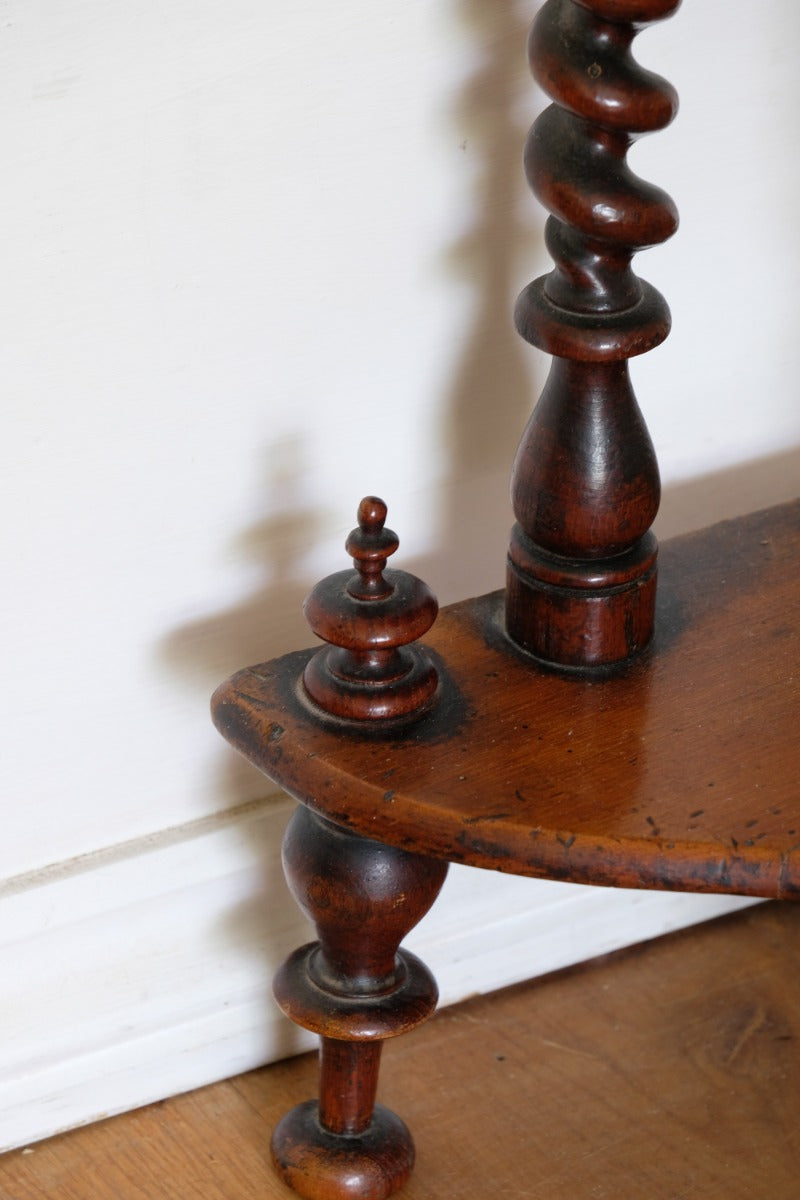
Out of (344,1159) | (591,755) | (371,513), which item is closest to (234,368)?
(371,513)

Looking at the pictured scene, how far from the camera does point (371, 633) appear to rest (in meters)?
0.68

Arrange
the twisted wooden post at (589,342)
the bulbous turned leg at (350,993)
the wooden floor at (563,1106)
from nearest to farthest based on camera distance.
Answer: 1. the twisted wooden post at (589,342)
2. the bulbous turned leg at (350,993)
3. the wooden floor at (563,1106)

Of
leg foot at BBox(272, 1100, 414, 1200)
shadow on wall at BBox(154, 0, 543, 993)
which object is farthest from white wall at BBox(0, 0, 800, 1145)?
leg foot at BBox(272, 1100, 414, 1200)

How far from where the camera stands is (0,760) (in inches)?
32.5

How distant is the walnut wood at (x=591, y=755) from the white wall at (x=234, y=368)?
11 cm

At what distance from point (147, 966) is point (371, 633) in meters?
0.32

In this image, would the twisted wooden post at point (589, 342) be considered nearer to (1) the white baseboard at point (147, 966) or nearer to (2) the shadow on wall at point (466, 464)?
(2) the shadow on wall at point (466, 464)

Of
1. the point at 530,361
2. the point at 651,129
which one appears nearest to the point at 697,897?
the point at 530,361

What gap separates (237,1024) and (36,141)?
1.69ft

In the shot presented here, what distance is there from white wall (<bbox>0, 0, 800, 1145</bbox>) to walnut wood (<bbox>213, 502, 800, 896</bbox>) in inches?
4.5

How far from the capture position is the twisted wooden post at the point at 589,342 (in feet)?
2.05

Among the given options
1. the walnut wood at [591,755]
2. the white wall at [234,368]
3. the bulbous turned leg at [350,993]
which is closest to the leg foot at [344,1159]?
the bulbous turned leg at [350,993]

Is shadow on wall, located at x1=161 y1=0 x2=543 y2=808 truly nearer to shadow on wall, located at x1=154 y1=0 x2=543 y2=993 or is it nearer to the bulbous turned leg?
shadow on wall, located at x1=154 y1=0 x2=543 y2=993

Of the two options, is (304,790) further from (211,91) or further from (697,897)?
(697,897)
